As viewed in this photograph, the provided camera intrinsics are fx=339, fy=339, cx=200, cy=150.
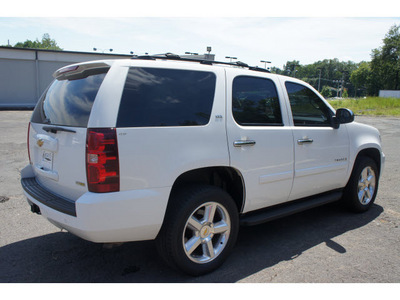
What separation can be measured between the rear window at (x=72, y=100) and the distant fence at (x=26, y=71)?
89.3 ft

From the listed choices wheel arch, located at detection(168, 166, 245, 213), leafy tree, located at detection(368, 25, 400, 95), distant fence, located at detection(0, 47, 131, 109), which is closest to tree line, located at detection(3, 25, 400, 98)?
leafy tree, located at detection(368, 25, 400, 95)

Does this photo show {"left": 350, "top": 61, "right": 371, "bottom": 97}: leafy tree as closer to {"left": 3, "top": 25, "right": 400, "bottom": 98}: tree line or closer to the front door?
{"left": 3, "top": 25, "right": 400, "bottom": 98}: tree line

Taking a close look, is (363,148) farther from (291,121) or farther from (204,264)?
(204,264)

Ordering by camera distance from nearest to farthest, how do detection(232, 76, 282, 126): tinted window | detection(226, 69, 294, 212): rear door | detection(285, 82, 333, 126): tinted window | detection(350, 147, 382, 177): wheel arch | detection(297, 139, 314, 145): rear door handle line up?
1. detection(226, 69, 294, 212): rear door
2. detection(232, 76, 282, 126): tinted window
3. detection(297, 139, 314, 145): rear door handle
4. detection(285, 82, 333, 126): tinted window
5. detection(350, 147, 382, 177): wheel arch

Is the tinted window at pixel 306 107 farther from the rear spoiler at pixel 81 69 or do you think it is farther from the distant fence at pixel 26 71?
the distant fence at pixel 26 71

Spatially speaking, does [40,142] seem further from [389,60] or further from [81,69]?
[389,60]

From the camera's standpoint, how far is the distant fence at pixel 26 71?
27625mm

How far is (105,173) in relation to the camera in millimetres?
2549

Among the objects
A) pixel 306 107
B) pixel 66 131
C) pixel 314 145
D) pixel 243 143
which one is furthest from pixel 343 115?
pixel 66 131

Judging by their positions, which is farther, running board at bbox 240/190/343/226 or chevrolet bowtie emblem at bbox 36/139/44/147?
running board at bbox 240/190/343/226

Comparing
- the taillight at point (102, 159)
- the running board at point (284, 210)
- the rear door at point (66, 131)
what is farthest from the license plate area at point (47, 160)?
the running board at point (284, 210)

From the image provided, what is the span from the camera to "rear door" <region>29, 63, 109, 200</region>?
269cm

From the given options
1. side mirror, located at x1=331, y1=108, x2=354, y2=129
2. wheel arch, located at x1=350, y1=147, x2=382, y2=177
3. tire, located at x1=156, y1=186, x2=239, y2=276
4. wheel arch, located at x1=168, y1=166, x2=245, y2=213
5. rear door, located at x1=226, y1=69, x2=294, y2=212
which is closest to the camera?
tire, located at x1=156, y1=186, x2=239, y2=276

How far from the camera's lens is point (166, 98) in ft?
9.50
